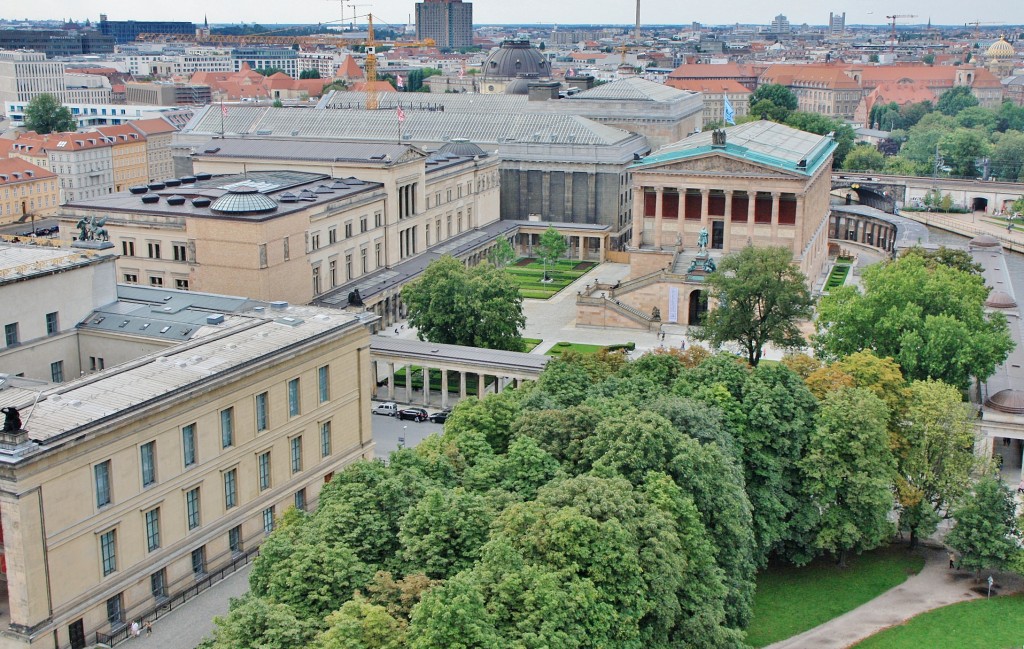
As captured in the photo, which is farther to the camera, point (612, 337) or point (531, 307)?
point (531, 307)

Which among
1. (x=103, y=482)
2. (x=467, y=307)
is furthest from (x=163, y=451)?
(x=467, y=307)

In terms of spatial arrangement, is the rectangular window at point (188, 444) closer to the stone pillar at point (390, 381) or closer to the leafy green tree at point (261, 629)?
the leafy green tree at point (261, 629)

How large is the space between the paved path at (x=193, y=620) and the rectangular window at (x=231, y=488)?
399 cm

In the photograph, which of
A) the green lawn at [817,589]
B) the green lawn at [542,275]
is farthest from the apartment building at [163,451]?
the green lawn at [542,275]

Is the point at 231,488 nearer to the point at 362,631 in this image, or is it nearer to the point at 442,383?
the point at 362,631

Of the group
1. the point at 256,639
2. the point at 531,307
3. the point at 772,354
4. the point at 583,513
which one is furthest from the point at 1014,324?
the point at 256,639

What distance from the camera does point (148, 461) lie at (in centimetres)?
5994

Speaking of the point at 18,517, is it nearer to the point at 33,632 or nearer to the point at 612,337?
the point at 33,632

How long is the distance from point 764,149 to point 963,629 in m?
83.5

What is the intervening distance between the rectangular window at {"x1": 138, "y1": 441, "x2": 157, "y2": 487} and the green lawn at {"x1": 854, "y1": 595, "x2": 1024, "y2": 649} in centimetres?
3710

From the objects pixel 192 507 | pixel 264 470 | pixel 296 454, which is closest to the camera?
pixel 192 507

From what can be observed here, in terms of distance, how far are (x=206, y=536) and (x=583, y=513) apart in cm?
2434

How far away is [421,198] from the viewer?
137m

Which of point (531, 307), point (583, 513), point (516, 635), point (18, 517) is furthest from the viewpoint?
point (531, 307)
